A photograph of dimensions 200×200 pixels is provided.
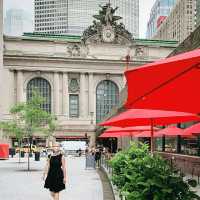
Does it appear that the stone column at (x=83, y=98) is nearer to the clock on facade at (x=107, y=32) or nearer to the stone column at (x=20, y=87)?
the clock on facade at (x=107, y=32)

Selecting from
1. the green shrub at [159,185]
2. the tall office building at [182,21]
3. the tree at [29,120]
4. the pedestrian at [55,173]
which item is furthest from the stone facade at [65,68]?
the green shrub at [159,185]

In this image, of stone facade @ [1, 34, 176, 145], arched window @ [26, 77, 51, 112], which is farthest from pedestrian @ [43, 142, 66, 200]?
arched window @ [26, 77, 51, 112]

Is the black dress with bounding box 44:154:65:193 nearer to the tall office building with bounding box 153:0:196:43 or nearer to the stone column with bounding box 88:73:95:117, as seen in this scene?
the stone column with bounding box 88:73:95:117

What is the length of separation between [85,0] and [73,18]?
25.2 feet

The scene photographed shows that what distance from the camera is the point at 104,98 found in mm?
95812

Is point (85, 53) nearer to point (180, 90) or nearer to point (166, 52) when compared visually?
point (166, 52)

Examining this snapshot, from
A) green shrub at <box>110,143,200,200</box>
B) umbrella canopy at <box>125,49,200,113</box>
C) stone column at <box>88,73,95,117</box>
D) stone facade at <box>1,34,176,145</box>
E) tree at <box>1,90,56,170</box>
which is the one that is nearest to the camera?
umbrella canopy at <box>125,49,200,113</box>

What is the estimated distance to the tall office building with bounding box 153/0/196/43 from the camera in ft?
489

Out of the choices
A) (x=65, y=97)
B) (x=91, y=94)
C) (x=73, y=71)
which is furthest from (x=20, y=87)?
(x=91, y=94)

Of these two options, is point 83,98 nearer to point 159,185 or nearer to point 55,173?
point 55,173

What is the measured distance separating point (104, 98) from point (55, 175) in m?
83.5

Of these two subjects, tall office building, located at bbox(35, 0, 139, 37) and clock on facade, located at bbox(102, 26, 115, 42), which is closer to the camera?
clock on facade, located at bbox(102, 26, 115, 42)

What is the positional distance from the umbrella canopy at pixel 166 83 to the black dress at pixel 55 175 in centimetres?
645

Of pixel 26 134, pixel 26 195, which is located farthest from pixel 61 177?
pixel 26 134
